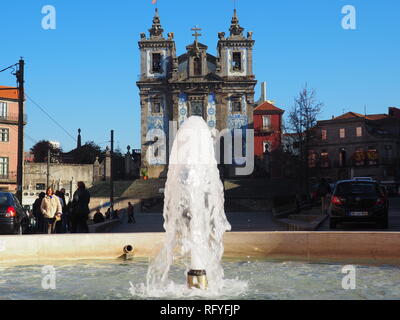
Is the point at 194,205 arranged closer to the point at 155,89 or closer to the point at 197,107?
the point at 197,107

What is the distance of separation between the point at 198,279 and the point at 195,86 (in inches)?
1987

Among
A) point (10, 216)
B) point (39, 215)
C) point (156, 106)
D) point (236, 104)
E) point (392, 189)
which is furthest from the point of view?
point (156, 106)

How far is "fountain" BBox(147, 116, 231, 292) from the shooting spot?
262 inches

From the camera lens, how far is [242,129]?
55.4 metres

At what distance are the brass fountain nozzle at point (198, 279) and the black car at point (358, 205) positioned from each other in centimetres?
891

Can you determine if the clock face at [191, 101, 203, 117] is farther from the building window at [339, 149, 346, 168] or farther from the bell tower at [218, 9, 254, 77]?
the building window at [339, 149, 346, 168]

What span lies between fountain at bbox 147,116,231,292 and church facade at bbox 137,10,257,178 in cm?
4788

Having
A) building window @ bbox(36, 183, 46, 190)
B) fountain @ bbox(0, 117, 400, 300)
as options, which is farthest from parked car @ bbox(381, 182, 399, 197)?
fountain @ bbox(0, 117, 400, 300)

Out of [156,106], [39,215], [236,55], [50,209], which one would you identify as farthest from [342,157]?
[50,209]

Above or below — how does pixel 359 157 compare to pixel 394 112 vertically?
below

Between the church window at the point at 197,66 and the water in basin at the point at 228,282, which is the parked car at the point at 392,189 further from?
the water in basin at the point at 228,282

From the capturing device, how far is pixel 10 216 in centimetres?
1170
